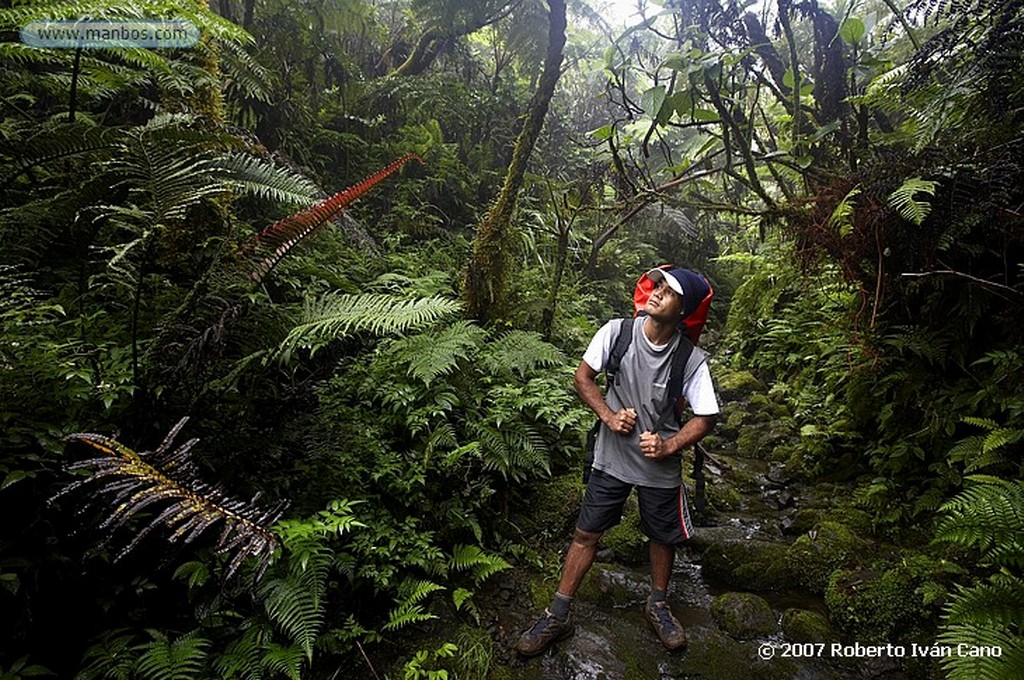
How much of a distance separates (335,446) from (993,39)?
438cm

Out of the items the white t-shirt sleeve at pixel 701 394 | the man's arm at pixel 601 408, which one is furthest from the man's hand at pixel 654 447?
the white t-shirt sleeve at pixel 701 394

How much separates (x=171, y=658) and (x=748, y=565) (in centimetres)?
333

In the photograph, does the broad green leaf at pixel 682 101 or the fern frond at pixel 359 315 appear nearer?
the fern frond at pixel 359 315

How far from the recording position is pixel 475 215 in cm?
786

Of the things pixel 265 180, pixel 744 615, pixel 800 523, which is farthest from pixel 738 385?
pixel 265 180

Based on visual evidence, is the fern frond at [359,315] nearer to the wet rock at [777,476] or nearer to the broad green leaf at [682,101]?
the broad green leaf at [682,101]

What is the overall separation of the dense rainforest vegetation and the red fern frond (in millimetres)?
16

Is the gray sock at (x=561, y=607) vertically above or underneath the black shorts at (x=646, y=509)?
underneath

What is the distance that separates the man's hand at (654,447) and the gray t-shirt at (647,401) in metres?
0.15

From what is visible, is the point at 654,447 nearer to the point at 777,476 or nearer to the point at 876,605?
the point at 876,605

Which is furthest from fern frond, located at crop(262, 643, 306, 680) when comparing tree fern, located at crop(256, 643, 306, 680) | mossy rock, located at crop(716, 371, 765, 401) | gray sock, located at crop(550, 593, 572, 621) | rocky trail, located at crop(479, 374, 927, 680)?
mossy rock, located at crop(716, 371, 765, 401)

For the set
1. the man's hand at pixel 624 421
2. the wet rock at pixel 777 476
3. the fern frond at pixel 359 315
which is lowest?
the wet rock at pixel 777 476

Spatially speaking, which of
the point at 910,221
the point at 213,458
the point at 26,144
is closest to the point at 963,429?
the point at 910,221

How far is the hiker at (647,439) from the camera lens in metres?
2.73
